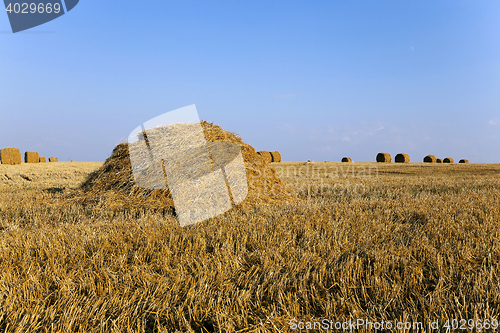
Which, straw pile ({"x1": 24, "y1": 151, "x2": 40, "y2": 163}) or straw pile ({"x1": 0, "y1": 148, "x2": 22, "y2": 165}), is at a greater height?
straw pile ({"x1": 24, "y1": 151, "x2": 40, "y2": 163})

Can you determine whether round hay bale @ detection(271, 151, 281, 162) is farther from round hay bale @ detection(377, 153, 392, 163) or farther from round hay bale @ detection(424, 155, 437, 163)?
round hay bale @ detection(424, 155, 437, 163)

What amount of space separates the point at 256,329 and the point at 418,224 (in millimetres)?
3186

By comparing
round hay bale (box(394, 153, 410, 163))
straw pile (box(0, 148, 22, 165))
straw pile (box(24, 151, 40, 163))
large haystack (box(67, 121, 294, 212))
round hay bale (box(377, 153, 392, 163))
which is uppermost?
straw pile (box(24, 151, 40, 163))

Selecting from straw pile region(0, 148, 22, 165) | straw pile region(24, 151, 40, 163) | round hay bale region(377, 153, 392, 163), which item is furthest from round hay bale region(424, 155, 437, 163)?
straw pile region(24, 151, 40, 163)

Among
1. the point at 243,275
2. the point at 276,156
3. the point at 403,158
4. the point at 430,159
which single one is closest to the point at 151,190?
the point at 243,275

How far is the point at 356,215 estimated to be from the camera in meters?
4.30

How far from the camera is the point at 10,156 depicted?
84.4ft

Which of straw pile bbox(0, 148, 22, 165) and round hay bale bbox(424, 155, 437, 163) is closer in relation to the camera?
straw pile bbox(0, 148, 22, 165)

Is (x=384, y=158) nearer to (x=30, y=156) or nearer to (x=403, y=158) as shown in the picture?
(x=403, y=158)

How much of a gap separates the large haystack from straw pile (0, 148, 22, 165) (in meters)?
25.3

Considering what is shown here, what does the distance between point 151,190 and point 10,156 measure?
92.2ft

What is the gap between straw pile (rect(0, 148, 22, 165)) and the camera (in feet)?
82.7

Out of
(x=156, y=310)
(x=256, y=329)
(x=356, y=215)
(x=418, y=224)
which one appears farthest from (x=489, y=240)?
(x=156, y=310)

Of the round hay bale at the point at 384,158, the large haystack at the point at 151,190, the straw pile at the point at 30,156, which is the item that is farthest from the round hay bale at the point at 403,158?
the straw pile at the point at 30,156
